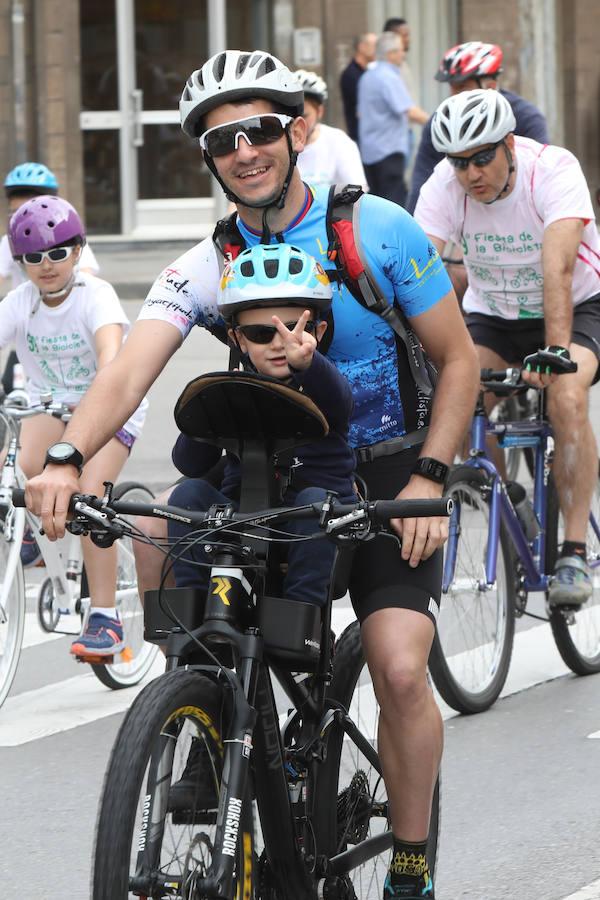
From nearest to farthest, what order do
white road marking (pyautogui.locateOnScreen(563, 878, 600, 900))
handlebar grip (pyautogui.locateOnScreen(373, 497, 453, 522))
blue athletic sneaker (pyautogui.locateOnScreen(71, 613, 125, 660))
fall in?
handlebar grip (pyautogui.locateOnScreen(373, 497, 453, 522)), white road marking (pyautogui.locateOnScreen(563, 878, 600, 900)), blue athletic sneaker (pyautogui.locateOnScreen(71, 613, 125, 660))

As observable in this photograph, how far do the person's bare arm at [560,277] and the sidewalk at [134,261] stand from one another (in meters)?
10.9

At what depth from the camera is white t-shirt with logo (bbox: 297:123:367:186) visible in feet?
38.1

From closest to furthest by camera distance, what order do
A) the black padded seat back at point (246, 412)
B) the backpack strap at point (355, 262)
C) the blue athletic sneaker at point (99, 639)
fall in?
the black padded seat back at point (246, 412) < the backpack strap at point (355, 262) < the blue athletic sneaker at point (99, 639)

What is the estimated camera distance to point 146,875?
3178 mm

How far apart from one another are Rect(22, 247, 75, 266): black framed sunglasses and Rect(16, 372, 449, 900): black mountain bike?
10.6 ft

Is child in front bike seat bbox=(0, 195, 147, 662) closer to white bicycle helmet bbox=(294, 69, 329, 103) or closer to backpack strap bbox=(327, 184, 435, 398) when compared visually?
backpack strap bbox=(327, 184, 435, 398)

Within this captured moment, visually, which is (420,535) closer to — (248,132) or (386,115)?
(248,132)

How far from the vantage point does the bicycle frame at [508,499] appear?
623cm

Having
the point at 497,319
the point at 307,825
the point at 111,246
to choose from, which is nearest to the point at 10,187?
the point at 497,319

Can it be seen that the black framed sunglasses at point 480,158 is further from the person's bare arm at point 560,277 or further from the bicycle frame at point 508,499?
the bicycle frame at point 508,499

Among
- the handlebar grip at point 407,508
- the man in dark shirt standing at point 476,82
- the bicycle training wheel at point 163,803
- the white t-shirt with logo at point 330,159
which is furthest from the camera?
the white t-shirt with logo at point 330,159

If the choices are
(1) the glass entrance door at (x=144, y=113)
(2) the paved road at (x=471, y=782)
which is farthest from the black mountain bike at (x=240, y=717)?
(1) the glass entrance door at (x=144, y=113)

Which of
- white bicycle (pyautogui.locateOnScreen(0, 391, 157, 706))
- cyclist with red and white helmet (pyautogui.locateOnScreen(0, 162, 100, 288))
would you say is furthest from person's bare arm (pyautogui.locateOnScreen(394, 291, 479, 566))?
cyclist with red and white helmet (pyautogui.locateOnScreen(0, 162, 100, 288))

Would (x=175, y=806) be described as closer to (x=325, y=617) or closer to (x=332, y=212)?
(x=325, y=617)
